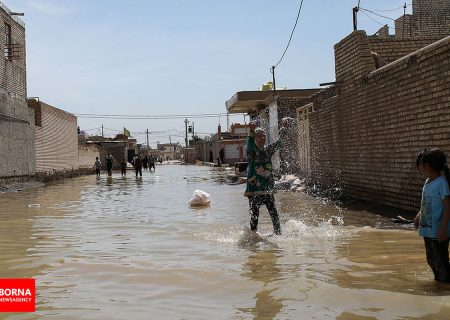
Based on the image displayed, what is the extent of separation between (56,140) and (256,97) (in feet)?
42.7

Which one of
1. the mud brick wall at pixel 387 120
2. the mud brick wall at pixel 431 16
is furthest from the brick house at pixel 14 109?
the mud brick wall at pixel 431 16

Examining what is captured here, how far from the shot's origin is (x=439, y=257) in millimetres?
4590

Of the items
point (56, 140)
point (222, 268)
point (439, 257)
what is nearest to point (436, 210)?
point (439, 257)

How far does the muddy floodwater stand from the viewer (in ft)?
13.7

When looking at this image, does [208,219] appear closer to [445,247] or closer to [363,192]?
[363,192]

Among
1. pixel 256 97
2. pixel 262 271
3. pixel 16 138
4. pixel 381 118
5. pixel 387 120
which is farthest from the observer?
pixel 256 97

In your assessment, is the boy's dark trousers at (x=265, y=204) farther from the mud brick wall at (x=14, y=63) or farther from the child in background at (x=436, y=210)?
the mud brick wall at (x=14, y=63)

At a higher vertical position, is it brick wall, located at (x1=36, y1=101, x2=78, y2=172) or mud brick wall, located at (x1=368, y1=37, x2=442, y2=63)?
mud brick wall, located at (x1=368, y1=37, x2=442, y2=63)

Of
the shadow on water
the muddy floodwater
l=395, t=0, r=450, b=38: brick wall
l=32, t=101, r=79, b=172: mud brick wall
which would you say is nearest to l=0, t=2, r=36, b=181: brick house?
l=32, t=101, r=79, b=172: mud brick wall

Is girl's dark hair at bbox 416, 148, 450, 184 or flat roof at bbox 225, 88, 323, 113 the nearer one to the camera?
girl's dark hair at bbox 416, 148, 450, 184

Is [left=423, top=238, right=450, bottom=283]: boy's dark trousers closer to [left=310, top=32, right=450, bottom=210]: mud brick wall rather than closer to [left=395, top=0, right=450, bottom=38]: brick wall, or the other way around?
[left=310, top=32, right=450, bottom=210]: mud brick wall

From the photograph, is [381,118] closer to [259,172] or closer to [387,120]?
[387,120]

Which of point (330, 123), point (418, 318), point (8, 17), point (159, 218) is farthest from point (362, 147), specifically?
point (8, 17)

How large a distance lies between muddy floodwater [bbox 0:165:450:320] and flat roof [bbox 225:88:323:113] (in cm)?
1616
